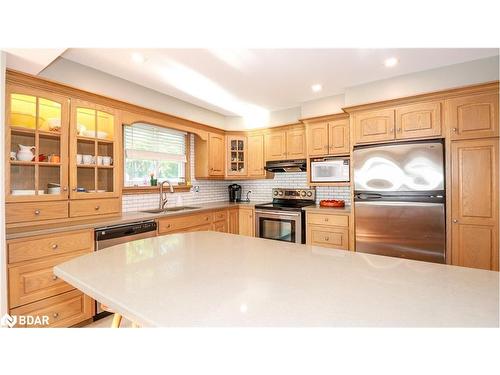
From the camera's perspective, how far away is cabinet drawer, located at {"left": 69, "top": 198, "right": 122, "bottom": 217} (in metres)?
2.27

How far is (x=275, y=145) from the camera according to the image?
3943 mm

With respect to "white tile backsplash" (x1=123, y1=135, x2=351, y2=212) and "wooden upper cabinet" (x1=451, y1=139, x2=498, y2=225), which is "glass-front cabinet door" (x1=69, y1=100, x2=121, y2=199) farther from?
"wooden upper cabinet" (x1=451, y1=139, x2=498, y2=225)

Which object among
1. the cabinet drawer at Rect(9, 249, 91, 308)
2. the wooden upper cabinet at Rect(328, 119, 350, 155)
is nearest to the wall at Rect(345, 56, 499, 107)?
the wooden upper cabinet at Rect(328, 119, 350, 155)

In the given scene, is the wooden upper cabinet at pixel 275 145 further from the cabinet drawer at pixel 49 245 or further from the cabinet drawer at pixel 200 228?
the cabinet drawer at pixel 49 245

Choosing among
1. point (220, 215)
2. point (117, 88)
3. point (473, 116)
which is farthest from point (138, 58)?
point (473, 116)

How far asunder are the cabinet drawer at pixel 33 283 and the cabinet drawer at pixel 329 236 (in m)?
2.65

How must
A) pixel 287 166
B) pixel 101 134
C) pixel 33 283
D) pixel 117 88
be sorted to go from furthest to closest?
1. pixel 287 166
2. pixel 117 88
3. pixel 101 134
4. pixel 33 283

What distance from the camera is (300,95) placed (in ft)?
10.9

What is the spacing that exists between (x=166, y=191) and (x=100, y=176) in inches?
41.1

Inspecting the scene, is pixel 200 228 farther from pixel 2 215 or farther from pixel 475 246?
pixel 475 246

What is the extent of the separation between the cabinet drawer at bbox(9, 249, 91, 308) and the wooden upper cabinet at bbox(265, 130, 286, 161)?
2.97 metres

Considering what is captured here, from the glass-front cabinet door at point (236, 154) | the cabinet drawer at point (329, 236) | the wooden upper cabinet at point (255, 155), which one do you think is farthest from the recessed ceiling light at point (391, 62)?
the glass-front cabinet door at point (236, 154)

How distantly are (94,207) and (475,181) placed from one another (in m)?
3.76

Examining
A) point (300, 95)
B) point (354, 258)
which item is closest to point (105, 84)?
point (300, 95)
